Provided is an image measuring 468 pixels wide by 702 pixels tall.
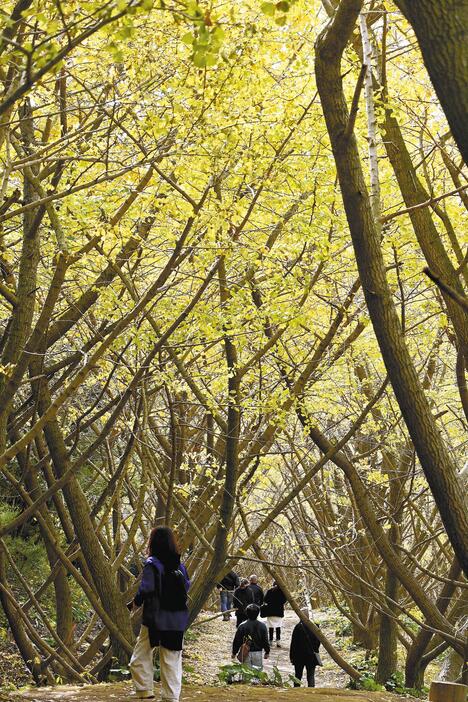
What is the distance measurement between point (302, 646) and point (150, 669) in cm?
609

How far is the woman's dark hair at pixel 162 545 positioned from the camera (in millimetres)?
7508

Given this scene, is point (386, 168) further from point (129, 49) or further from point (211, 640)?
point (211, 640)

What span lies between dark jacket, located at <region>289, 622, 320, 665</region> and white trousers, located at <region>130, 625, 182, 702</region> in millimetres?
5785

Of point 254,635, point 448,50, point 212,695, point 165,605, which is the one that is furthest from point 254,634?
point 448,50

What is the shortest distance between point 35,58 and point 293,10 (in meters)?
4.66

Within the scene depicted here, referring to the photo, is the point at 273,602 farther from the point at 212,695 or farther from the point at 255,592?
the point at 212,695

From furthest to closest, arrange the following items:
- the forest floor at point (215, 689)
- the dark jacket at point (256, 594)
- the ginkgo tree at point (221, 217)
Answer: the dark jacket at point (256, 594) → the forest floor at point (215, 689) → the ginkgo tree at point (221, 217)

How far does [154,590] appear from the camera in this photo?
7375 millimetres

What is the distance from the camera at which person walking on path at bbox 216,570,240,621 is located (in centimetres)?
1948

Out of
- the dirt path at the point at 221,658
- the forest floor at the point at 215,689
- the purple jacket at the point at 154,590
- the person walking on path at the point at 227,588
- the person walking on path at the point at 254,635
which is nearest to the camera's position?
the purple jacket at the point at 154,590

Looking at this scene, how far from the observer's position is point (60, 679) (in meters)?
11.2

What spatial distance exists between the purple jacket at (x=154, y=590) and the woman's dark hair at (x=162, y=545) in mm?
57

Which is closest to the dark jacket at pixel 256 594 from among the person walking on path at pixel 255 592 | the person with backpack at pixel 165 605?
the person walking on path at pixel 255 592

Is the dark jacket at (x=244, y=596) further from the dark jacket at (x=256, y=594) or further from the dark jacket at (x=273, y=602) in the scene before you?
the dark jacket at (x=273, y=602)
